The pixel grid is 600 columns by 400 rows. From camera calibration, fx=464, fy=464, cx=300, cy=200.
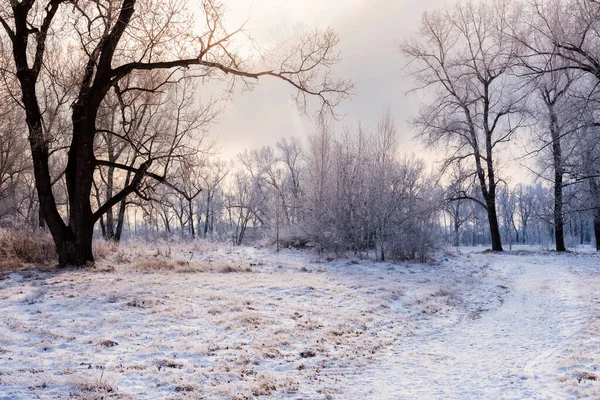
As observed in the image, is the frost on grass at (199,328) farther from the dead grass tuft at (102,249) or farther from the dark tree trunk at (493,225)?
the dark tree trunk at (493,225)

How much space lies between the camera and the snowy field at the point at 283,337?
188 inches

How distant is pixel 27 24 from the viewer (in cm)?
1177

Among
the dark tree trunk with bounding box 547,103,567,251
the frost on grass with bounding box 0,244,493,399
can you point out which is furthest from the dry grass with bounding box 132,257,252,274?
the dark tree trunk with bounding box 547,103,567,251

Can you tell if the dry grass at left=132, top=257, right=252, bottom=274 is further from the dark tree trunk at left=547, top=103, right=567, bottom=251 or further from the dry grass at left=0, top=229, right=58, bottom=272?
the dark tree trunk at left=547, top=103, right=567, bottom=251

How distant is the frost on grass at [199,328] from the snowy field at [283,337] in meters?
0.03

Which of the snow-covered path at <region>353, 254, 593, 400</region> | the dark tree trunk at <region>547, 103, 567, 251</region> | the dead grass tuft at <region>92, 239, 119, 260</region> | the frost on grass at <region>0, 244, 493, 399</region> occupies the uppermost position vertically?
the dark tree trunk at <region>547, 103, 567, 251</region>

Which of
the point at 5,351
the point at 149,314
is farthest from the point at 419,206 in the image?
the point at 5,351

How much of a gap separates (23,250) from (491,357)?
11.9 metres

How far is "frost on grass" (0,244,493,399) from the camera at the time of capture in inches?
187

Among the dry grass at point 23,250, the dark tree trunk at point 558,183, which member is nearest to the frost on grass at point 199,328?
the dry grass at point 23,250

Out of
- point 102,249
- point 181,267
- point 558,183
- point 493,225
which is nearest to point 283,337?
point 181,267

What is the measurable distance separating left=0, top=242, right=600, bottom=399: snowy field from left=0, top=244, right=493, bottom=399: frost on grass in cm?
3

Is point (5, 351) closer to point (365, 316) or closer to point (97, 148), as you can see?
point (365, 316)

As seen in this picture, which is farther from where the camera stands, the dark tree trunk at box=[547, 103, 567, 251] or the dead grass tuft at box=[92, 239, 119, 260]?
the dark tree trunk at box=[547, 103, 567, 251]
